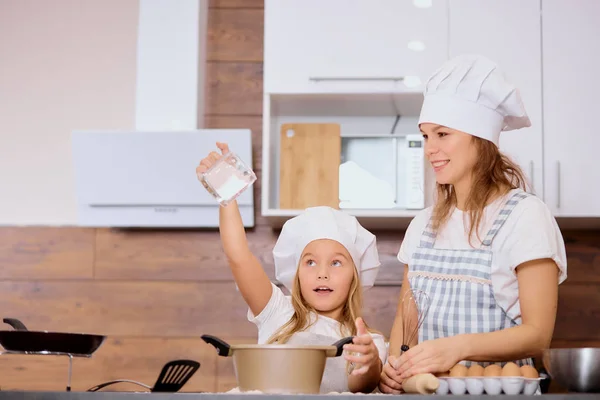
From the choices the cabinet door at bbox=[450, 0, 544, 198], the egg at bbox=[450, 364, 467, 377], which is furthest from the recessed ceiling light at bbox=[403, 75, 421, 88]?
the egg at bbox=[450, 364, 467, 377]

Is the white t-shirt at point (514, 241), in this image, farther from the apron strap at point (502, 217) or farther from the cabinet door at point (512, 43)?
the cabinet door at point (512, 43)

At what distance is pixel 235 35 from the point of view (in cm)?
277

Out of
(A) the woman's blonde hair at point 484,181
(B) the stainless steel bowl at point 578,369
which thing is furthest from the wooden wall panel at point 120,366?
(B) the stainless steel bowl at point 578,369

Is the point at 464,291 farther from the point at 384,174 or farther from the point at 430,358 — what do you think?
the point at 384,174

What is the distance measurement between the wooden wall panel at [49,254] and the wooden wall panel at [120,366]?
0.92 feet

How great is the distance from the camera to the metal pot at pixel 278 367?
98 centimetres

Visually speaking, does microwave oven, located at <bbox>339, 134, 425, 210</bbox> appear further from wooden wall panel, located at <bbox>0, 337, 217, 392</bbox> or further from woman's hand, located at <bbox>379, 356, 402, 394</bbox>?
woman's hand, located at <bbox>379, 356, 402, 394</bbox>

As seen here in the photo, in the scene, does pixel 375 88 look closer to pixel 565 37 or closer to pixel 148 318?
pixel 565 37

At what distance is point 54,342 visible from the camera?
1.45 m

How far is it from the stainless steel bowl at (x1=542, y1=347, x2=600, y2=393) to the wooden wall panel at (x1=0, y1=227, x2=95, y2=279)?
2.01 metres

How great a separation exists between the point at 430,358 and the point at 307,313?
0.50 metres

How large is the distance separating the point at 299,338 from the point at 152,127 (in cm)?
120

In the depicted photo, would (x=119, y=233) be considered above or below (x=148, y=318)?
above

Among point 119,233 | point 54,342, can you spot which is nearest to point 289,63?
point 119,233
